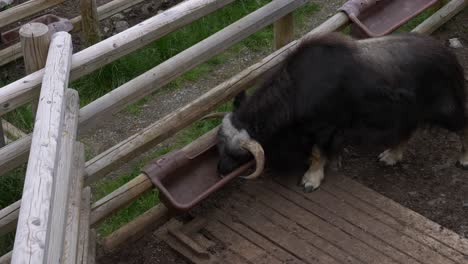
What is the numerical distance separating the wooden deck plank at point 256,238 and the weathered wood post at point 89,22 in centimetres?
288

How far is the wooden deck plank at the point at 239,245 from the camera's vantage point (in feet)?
15.1

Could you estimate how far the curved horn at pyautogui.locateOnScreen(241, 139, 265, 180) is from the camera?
16.0 ft

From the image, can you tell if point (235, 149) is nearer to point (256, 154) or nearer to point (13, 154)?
point (256, 154)

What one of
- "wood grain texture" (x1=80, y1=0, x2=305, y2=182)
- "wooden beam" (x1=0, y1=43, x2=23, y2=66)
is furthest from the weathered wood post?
"wood grain texture" (x1=80, y1=0, x2=305, y2=182)

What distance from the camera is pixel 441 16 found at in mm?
7277

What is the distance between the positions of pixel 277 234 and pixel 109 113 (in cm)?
137

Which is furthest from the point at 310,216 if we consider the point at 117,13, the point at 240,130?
the point at 117,13

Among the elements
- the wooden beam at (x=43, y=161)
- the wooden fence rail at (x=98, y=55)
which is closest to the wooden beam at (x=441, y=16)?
the wooden fence rail at (x=98, y=55)

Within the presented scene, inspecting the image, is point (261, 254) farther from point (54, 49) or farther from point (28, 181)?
point (28, 181)

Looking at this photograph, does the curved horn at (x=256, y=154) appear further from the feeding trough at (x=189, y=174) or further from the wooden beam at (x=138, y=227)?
the wooden beam at (x=138, y=227)

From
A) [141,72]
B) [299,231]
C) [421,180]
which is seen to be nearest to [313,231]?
[299,231]

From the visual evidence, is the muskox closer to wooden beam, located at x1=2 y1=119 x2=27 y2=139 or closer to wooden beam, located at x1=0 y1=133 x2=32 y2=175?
wooden beam, located at x1=0 y1=133 x2=32 y2=175

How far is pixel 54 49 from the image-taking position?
405 centimetres

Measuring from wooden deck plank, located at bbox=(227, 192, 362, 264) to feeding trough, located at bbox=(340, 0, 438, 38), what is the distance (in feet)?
5.78
